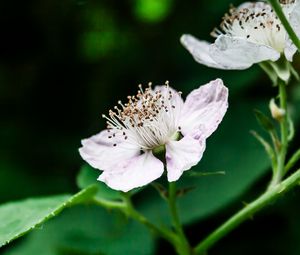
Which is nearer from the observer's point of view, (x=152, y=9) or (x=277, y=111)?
(x=277, y=111)

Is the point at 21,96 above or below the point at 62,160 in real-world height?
above

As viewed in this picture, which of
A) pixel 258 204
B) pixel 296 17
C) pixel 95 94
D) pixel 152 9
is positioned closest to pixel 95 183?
pixel 258 204

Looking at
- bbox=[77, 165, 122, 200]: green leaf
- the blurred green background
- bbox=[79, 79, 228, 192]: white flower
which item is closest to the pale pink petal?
bbox=[79, 79, 228, 192]: white flower

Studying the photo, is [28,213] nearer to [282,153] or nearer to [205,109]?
[205,109]

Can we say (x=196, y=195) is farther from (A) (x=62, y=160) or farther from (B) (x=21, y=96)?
(B) (x=21, y=96)

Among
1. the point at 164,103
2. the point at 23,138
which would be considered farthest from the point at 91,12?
the point at 164,103

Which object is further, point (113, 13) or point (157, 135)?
point (113, 13)

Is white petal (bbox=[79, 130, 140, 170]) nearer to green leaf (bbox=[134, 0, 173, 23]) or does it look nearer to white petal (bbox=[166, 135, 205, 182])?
white petal (bbox=[166, 135, 205, 182])
